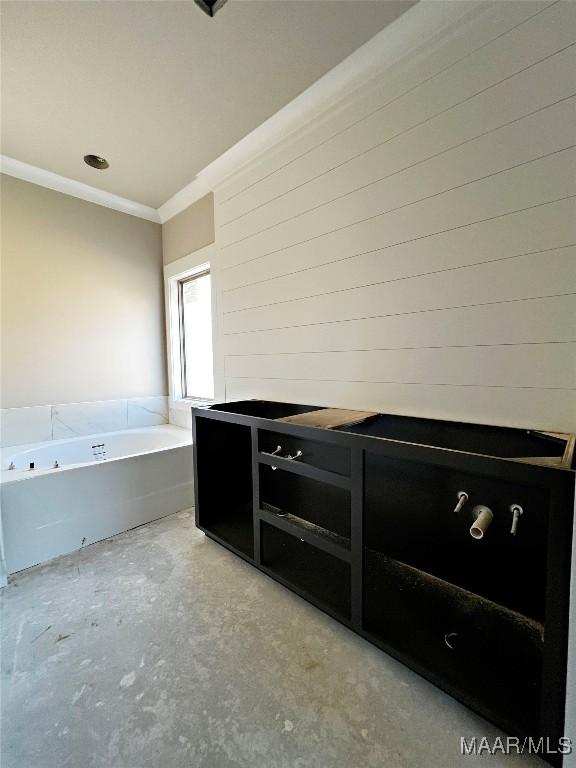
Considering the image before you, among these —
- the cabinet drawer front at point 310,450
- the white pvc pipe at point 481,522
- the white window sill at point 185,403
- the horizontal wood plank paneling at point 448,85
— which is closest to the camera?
the white pvc pipe at point 481,522

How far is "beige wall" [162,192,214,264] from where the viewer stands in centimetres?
255

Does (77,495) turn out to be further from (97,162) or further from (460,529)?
(97,162)

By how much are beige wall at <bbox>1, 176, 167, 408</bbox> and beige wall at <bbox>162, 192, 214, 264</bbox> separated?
0.17m

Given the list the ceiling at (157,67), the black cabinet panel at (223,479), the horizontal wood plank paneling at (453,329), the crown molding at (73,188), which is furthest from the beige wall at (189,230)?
the black cabinet panel at (223,479)

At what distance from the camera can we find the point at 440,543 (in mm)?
1104

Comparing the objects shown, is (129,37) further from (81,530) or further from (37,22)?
(81,530)

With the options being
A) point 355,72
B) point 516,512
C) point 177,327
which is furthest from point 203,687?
point 177,327

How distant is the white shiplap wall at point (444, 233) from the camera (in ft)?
3.53

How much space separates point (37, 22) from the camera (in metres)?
1.32

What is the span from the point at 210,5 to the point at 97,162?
150 cm

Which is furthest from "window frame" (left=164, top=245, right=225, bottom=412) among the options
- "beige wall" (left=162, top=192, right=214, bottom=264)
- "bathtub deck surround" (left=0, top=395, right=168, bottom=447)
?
"bathtub deck surround" (left=0, top=395, right=168, bottom=447)

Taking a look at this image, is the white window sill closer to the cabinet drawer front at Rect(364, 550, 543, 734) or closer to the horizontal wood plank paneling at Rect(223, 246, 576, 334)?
the horizontal wood plank paneling at Rect(223, 246, 576, 334)

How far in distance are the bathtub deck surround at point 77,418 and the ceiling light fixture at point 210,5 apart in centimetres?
269

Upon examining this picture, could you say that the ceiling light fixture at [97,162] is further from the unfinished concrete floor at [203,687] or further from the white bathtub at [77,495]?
the unfinished concrete floor at [203,687]
